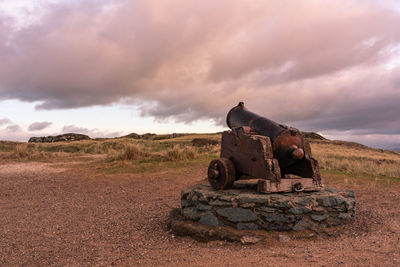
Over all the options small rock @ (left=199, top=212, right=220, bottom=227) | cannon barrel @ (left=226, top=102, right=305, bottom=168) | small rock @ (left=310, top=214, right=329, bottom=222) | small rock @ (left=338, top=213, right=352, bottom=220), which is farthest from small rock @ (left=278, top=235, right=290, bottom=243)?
cannon barrel @ (left=226, top=102, right=305, bottom=168)

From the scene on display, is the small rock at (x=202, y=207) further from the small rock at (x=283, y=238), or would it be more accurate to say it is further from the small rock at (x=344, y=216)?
the small rock at (x=344, y=216)

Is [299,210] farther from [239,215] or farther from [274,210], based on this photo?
[239,215]

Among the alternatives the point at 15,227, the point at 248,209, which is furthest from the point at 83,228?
the point at 248,209

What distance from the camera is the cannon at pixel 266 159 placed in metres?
5.22

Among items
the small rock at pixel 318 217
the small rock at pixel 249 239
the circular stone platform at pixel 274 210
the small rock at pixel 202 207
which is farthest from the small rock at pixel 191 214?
the small rock at pixel 318 217

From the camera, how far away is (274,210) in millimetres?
4949

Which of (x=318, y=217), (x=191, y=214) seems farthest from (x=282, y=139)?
(x=191, y=214)

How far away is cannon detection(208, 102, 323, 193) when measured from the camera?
17.1 feet

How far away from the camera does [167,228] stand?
19.1 ft

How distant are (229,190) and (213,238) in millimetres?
1066

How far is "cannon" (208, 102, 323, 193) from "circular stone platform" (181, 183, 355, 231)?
0.23 metres

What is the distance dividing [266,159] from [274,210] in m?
0.83

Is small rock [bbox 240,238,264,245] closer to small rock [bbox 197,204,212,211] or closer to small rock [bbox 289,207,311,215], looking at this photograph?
small rock [bbox 289,207,311,215]

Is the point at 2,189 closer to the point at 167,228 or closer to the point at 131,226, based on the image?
the point at 131,226
